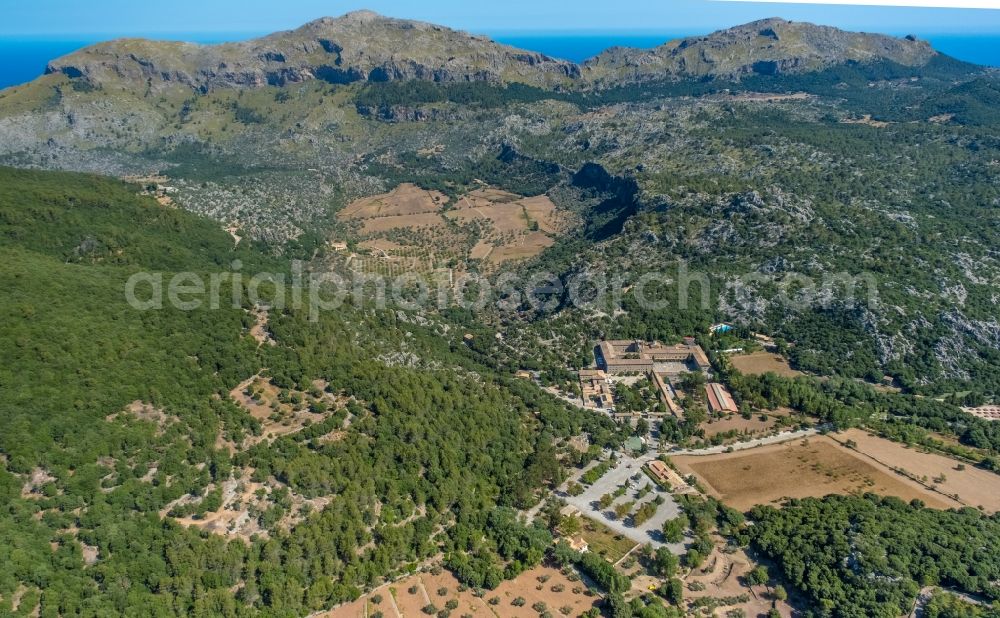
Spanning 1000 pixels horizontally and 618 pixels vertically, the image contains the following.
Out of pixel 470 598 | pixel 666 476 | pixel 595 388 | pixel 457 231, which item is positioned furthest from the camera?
pixel 457 231

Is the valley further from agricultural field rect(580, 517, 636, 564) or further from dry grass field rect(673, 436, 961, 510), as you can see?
dry grass field rect(673, 436, 961, 510)

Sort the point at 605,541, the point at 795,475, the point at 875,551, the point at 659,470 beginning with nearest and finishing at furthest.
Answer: the point at 875,551
the point at 605,541
the point at 795,475
the point at 659,470

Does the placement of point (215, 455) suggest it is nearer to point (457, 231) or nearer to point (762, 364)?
point (762, 364)

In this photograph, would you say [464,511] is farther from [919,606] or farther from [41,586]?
[919,606]

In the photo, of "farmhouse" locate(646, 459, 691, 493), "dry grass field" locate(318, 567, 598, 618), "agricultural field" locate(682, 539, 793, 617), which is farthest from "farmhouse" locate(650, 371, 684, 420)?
"dry grass field" locate(318, 567, 598, 618)

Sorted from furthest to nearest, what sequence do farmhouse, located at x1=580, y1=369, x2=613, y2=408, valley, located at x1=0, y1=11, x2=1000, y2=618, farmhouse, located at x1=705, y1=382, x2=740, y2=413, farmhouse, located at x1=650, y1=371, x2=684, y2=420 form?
farmhouse, located at x1=580, y1=369, x2=613, y2=408
farmhouse, located at x1=650, y1=371, x2=684, y2=420
farmhouse, located at x1=705, y1=382, x2=740, y2=413
valley, located at x1=0, y1=11, x2=1000, y2=618

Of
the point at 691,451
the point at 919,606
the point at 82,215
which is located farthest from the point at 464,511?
the point at 82,215

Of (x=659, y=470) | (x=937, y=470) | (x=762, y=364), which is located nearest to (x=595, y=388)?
(x=659, y=470)
